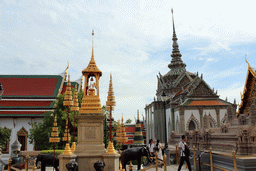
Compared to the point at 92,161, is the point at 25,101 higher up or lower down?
higher up

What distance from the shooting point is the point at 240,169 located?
321 inches

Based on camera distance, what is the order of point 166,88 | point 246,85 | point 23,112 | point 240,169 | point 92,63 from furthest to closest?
point 166,88
point 23,112
point 246,85
point 92,63
point 240,169

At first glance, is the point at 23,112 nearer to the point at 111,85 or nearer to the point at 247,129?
the point at 111,85

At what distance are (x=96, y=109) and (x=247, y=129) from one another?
6.09 meters

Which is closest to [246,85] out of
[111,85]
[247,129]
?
[247,129]

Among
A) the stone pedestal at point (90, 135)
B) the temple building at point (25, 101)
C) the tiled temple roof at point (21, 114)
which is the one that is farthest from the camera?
the temple building at point (25, 101)

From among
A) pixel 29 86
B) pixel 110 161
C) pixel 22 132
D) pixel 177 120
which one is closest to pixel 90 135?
pixel 110 161

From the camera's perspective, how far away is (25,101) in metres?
29.4

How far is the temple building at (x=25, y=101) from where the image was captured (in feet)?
91.6

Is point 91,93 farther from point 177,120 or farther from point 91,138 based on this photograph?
point 177,120

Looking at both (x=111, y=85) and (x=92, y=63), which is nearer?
(x=92, y=63)

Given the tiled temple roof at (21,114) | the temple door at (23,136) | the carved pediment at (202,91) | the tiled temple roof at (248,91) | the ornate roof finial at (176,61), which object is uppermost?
the ornate roof finial at (176,61)

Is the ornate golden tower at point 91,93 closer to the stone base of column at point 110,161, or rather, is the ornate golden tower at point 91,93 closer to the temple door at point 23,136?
the stone base of column at point 110,161

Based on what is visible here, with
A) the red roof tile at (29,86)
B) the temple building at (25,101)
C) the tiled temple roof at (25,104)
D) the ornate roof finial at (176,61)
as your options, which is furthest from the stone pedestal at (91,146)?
the ornate roof finial at (176,61)
